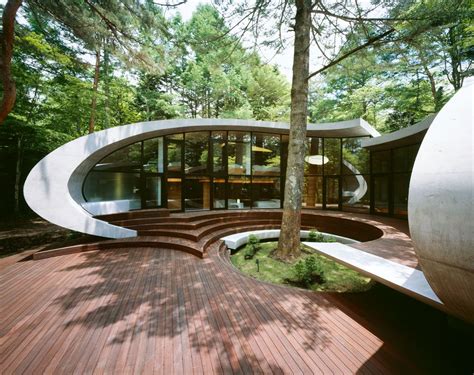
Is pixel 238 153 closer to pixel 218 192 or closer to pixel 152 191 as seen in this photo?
pixel 218 192

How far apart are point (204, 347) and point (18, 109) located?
50.8 feet

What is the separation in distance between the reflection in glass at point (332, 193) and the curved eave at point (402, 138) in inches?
99.6

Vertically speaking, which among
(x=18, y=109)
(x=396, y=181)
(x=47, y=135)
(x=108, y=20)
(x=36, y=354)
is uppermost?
(x=108, y=20)

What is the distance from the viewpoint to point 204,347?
258 centimetres

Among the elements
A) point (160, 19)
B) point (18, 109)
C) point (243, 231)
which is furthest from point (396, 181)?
point (18, 109)

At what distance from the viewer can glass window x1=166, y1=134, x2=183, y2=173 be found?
9750 millimetres

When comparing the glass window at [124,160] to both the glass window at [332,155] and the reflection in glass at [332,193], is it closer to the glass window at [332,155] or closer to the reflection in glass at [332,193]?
the glass window at [332,155]

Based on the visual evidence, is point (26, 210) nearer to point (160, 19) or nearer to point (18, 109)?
point (18, 109)

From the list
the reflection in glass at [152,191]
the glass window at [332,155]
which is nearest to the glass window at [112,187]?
the reflection in glass at [152,191]

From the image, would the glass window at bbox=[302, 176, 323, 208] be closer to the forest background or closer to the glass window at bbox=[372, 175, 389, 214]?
the glass window at bbox=[372, 175, 389, 214]

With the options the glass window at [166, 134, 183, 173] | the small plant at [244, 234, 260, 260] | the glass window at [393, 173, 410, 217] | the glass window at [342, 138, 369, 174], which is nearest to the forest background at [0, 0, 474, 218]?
the glass window at [166, 134, 183, 173]

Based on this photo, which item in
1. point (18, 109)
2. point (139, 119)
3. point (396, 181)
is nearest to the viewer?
point (396, 181)

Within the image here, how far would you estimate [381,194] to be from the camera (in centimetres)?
1084

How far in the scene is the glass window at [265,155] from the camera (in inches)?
445
